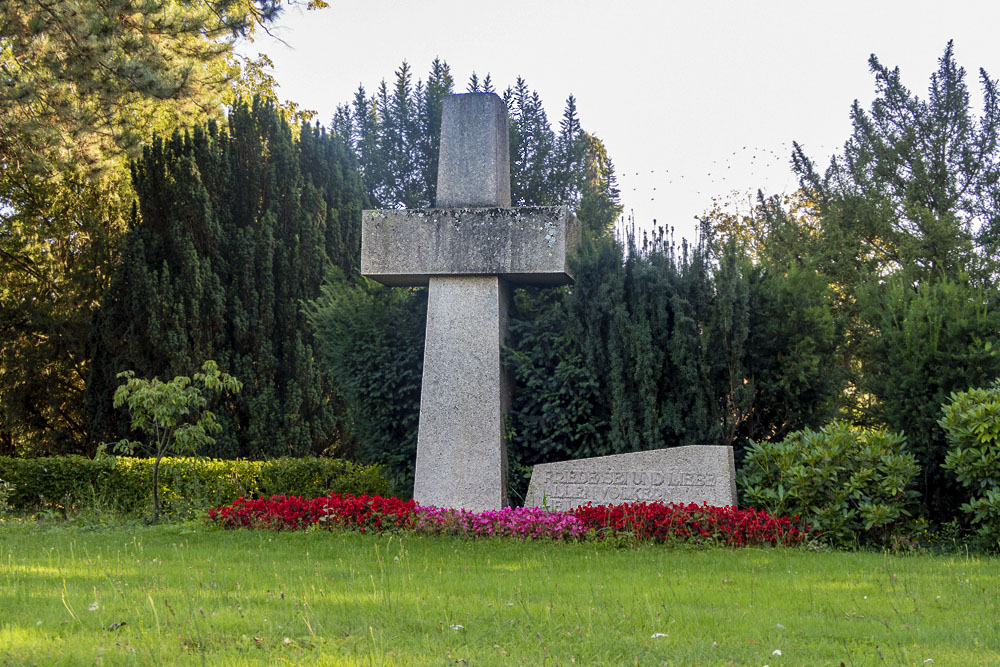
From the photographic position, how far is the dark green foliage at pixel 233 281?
14805mm

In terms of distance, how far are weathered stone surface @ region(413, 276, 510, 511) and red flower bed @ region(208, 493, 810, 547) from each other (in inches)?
18.0

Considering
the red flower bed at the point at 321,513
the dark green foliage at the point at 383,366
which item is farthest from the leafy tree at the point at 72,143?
the red flower bed at the point at 321,513

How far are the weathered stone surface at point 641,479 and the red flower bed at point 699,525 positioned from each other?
0.43 metres

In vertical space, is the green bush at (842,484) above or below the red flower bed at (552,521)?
above

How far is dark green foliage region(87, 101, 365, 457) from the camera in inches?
583

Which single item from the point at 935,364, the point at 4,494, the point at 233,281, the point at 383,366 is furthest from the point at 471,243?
the point at 4,494

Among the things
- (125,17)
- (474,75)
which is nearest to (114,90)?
(125,17)

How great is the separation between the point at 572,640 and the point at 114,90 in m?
11.3

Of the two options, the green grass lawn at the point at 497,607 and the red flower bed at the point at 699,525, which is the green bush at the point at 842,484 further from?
the green grass lawn at the point at 497,607

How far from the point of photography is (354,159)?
17.8 m

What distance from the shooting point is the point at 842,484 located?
7934mm

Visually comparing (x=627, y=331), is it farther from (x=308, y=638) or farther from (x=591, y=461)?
(x=308, y=638)

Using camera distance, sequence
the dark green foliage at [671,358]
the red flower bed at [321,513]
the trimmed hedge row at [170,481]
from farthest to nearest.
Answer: the trimmed hedge row at [170,481], the dark green foliage at [671,358], the red flower bed at [321,513]

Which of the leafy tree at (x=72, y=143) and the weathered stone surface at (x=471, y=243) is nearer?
the weathered stone surface at (x=471, y=243)
